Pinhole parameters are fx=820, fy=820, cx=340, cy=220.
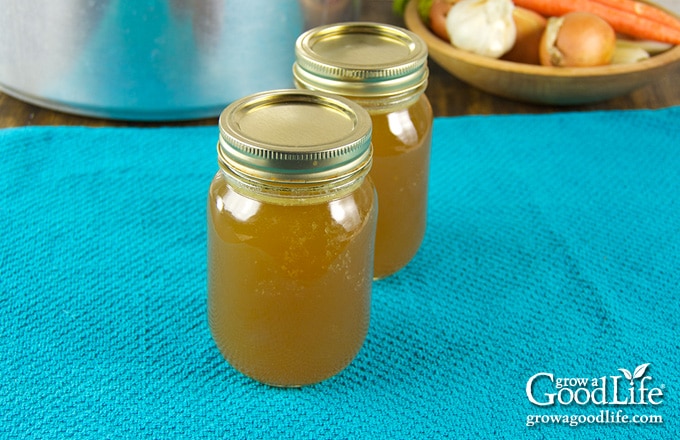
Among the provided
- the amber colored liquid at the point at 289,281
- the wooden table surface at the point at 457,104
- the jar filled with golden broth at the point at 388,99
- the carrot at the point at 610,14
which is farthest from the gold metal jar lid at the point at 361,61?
the carrot at the point at 610,14

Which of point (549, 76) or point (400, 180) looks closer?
point (400, 180)

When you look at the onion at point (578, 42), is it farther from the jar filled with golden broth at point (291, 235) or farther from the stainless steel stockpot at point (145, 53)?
the jar filled with golden broth at point (291, 235)

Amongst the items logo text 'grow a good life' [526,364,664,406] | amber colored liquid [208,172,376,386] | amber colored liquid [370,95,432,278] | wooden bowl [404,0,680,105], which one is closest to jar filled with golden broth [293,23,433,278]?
amber colored liquid [370,95,432,278]

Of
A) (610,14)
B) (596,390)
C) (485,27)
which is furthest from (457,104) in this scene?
(596,390)

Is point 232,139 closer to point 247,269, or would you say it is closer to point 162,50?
point 247,269

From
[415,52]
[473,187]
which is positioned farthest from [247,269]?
[473,187]

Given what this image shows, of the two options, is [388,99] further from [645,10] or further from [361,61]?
[645,10]
